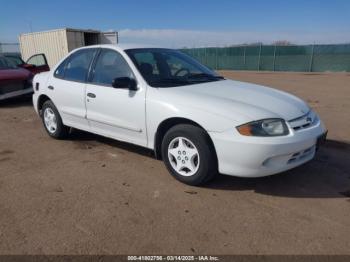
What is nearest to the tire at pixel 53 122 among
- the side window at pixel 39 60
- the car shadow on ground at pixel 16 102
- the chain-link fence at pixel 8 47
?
the car shadow on ground at pixel 16 102

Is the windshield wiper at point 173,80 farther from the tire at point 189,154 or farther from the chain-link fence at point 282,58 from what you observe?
the chain-link fence at point 282,58

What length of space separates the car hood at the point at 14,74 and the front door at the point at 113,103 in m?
5.69

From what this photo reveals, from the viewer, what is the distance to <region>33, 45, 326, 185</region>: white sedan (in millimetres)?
3494

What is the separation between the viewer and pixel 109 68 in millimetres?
4785

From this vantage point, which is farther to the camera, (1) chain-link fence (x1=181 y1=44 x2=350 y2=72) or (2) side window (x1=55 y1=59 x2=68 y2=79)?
(1) chain-link fence (x1=181 y1=44 x2=350 y2=72)

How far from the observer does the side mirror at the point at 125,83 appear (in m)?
4.19

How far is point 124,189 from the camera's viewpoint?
3.91 metres

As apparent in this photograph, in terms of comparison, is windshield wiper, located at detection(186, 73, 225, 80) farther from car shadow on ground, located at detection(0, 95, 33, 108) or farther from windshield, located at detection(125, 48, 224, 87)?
car shadow on ground, located at detection(0, 95, 33, 108)

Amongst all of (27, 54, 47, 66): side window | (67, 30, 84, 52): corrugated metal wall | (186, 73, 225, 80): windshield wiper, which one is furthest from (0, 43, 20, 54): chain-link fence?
(186, 73, 225, 80): windshield wiper

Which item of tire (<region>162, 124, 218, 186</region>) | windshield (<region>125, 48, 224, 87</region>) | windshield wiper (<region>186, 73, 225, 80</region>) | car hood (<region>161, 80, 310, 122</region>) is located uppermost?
windshield (<region>125, 48, 224, 87</region>)

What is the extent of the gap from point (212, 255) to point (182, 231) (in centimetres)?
41

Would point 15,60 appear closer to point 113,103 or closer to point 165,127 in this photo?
point 113,103

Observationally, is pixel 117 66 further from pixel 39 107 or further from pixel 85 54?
pixel 39 107

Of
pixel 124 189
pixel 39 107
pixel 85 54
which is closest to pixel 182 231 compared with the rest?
pixel 124 189
